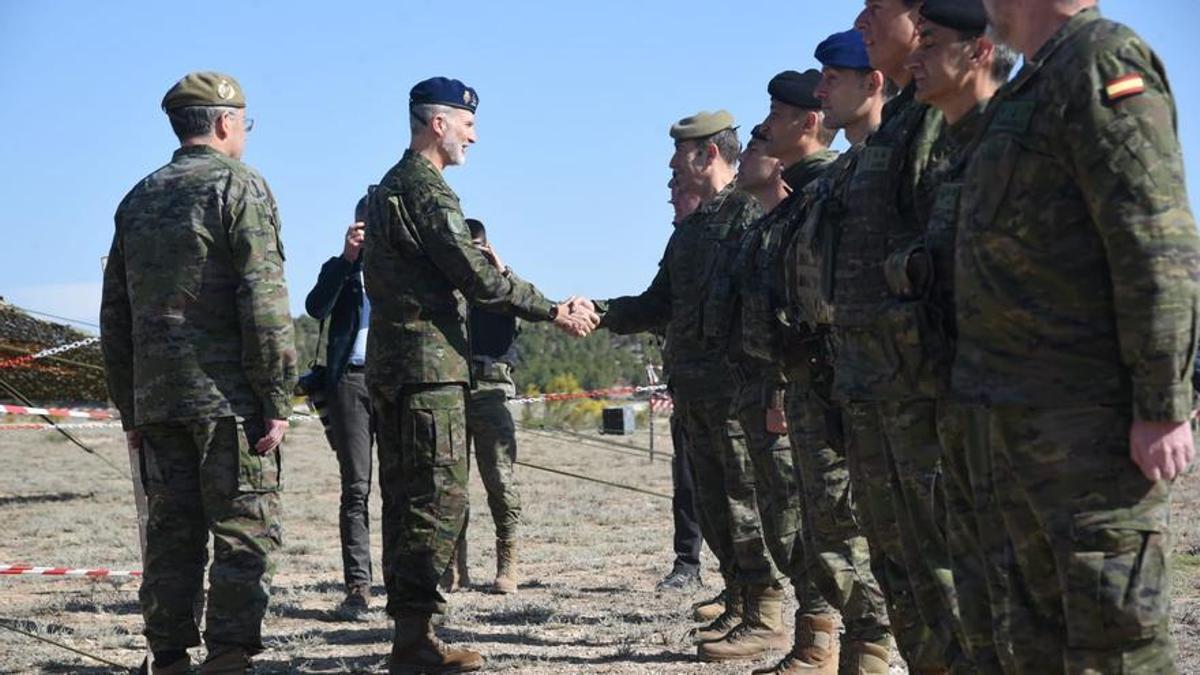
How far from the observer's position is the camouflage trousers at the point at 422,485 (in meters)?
7.17

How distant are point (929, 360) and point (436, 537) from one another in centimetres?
352

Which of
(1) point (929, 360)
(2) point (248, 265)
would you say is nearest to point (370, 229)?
(2) point (248, 265)

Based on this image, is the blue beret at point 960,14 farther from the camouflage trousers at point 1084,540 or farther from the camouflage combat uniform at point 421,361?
the camouflage combat uniform at point 421,361

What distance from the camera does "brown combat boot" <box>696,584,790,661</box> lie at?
7.34m

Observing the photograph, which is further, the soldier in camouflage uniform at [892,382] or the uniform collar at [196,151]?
the uniform collar at [196,151]

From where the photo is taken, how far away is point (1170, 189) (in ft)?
11.5

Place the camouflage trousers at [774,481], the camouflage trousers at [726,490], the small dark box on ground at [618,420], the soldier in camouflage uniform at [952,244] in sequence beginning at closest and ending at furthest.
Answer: the soldier in camouflage uniform at [952,244]
the camouflage trousers at [774,481]
the camouflage trousers at [726,490]
the small dark box on ground at [618,420]

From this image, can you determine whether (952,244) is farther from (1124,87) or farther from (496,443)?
(496,443)

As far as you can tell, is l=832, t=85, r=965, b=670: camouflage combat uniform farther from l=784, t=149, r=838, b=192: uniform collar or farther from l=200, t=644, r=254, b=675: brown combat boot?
l=200, t=644, r=254, b=675: brown combat boot

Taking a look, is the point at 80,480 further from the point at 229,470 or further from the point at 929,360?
the point at 929,360

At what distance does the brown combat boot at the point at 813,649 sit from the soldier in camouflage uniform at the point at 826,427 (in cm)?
71

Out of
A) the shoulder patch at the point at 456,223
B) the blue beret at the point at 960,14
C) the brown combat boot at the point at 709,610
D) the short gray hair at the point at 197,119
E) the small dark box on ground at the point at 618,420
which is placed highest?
the short gray hair at the point at 197,119

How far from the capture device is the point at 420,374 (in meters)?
7.11

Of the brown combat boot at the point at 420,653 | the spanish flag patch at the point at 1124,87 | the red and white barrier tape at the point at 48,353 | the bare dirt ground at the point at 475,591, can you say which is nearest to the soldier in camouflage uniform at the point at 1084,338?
the spanish flag patch at the point at 1124,87
